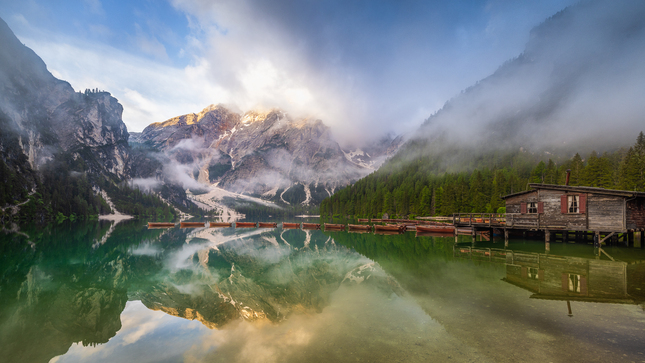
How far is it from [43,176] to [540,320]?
214 m

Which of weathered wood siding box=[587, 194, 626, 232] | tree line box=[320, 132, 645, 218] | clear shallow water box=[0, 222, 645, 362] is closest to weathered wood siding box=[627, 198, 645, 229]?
weathered wood siding box=[587, 194, 626, 232]

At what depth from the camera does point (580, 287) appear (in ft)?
→ 52.9

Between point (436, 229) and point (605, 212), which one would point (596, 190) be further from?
point (436, 229)

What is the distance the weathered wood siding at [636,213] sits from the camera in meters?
32.1

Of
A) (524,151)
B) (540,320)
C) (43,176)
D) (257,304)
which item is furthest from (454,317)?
(43,176)

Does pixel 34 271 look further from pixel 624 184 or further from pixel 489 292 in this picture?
pixel 624 184

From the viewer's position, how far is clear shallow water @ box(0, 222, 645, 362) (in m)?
9.03

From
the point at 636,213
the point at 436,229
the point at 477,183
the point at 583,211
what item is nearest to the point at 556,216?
the point at 583,211

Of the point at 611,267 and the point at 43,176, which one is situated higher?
the point at 43,176

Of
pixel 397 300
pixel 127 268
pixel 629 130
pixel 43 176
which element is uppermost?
pixel 629 130

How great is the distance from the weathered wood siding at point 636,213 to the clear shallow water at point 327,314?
1501 cm

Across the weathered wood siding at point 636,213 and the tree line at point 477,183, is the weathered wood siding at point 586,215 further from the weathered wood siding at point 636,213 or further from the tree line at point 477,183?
the tree line at point 477,183

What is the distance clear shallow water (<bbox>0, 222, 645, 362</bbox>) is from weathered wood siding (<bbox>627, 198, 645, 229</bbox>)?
1501cm

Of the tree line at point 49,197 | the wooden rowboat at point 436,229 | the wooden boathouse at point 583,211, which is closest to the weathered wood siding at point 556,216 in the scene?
the wooden boathouse at point 583,211
